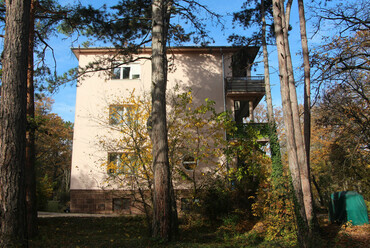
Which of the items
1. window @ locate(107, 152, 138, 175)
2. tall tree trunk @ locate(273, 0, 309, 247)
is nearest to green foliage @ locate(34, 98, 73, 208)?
window @ locate(107, 152, 138, 175)

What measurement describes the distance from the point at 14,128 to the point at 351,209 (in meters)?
11.8

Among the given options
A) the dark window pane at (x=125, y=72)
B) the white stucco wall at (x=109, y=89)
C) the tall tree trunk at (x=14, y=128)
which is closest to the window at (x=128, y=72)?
the dark window pane at (x=125, y=72)

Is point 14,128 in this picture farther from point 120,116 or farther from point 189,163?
point 189,163

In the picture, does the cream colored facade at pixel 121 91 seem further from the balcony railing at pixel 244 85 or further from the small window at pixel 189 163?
the small window at pixel 189 163

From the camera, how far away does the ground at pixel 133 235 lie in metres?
7.81

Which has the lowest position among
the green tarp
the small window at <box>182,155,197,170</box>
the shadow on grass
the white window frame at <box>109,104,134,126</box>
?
the shadow on grass

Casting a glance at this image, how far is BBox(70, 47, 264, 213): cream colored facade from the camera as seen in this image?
17.5 m

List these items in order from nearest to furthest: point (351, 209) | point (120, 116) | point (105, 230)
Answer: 1. point (351, 209)
2. point (105, 230)
3. point (120, 116)

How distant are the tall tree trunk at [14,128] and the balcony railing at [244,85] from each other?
1362 cm

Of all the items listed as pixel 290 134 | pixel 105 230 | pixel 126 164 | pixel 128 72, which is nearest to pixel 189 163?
pixel 126 164

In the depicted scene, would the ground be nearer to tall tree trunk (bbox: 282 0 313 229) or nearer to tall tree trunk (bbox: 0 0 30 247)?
tall tree trunk (bbox: 282 0 313 229)

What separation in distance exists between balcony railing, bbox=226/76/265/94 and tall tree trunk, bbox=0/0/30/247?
44.7 ft

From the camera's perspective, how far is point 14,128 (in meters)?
5.62

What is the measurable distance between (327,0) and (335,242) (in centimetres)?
936
